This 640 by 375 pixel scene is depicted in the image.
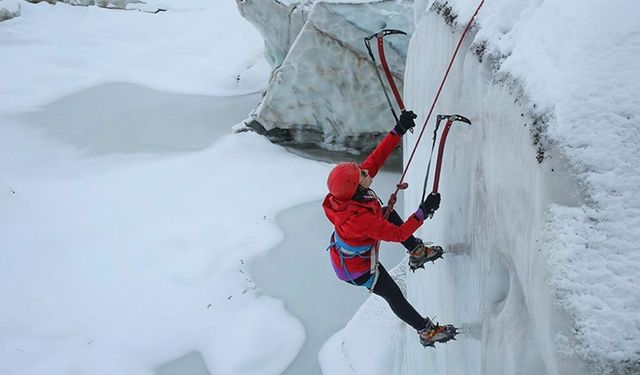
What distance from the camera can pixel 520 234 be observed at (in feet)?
5.88

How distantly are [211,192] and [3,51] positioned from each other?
9.60m

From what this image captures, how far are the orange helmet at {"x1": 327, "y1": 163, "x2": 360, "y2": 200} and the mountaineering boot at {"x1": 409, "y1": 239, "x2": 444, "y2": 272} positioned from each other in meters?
0.46

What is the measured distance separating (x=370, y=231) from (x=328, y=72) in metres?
6.95

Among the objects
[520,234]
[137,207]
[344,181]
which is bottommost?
[137,207]

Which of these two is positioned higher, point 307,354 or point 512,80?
point 512,80

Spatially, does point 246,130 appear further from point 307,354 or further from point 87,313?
point 307,354

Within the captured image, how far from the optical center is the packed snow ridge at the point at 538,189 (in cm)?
140

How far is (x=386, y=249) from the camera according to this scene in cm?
738

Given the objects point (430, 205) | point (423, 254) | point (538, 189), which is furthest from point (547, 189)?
point (423, 254)

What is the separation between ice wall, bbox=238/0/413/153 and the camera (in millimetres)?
8492

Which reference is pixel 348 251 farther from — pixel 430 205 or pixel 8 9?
pixel 8 9

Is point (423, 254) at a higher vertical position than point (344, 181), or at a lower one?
lower

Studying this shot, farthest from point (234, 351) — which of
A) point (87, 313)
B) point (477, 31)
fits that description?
point (477, 31)

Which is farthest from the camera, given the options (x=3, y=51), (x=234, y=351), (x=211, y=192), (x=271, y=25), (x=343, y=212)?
(x=3, y=51)
